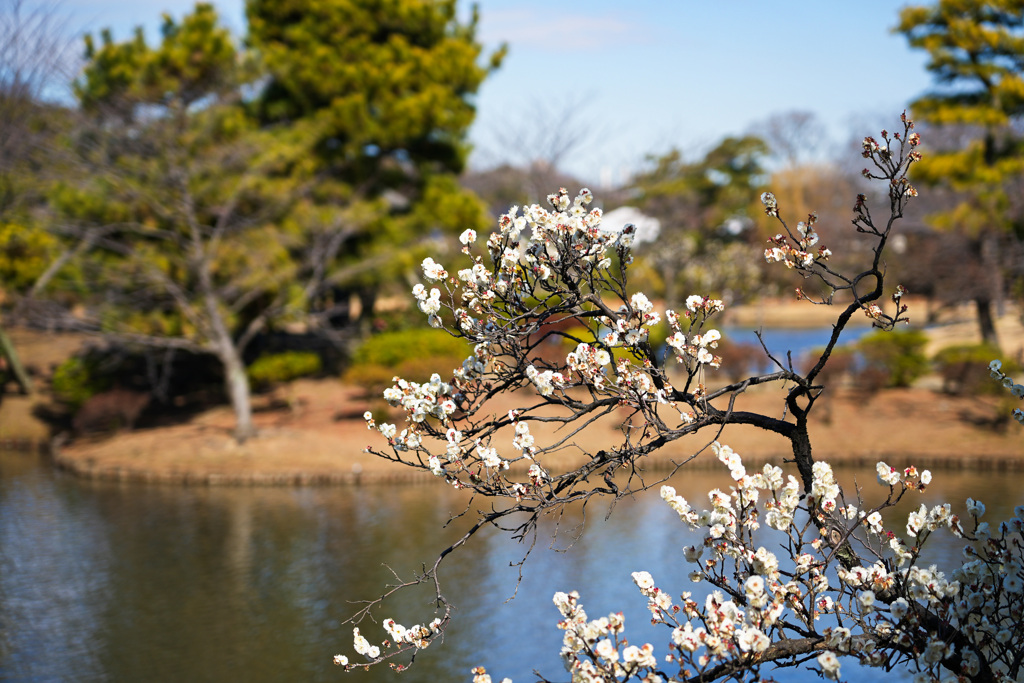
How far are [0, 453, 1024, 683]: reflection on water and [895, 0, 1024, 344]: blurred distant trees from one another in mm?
6799

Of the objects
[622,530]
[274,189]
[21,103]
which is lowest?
[622,530]

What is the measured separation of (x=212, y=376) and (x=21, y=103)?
7.17 m

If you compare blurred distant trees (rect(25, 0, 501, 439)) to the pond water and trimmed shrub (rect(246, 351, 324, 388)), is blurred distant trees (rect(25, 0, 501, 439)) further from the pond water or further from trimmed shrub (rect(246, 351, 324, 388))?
the pond water

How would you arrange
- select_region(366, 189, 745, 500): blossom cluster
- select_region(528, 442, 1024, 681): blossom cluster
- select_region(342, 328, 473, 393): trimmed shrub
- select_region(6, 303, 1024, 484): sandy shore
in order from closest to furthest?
1. select_region(528, 442, 1024, 681): blossom cluster
2. select_region(366, 189, 745, 500): blossom cluster
3. select_region(6, 303, 1024, 484): sandy shore
4. select_region(342, 328, 473, 393): trimmed shrub

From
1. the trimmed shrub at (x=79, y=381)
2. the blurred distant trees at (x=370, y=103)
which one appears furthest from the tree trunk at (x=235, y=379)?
the trimmed shrub at (x=79, y=381)

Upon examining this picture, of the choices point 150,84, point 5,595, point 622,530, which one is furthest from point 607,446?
point 150,84

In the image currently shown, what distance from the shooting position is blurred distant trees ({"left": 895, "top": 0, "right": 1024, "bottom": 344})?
1792 cm

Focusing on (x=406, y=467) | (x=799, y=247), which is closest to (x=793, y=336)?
(x=406, y=467)

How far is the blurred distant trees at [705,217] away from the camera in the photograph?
28.5 m

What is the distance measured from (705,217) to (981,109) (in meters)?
16.8

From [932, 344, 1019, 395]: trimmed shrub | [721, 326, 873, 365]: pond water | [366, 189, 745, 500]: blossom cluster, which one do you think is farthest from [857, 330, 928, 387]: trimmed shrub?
[366, 189, 745, 500]: blossom cluster

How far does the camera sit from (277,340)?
2330 cm

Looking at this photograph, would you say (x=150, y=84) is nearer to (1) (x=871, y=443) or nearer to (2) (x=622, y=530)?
(2) (x=622, y=530)

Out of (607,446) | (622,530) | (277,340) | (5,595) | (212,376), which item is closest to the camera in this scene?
(5,595)
